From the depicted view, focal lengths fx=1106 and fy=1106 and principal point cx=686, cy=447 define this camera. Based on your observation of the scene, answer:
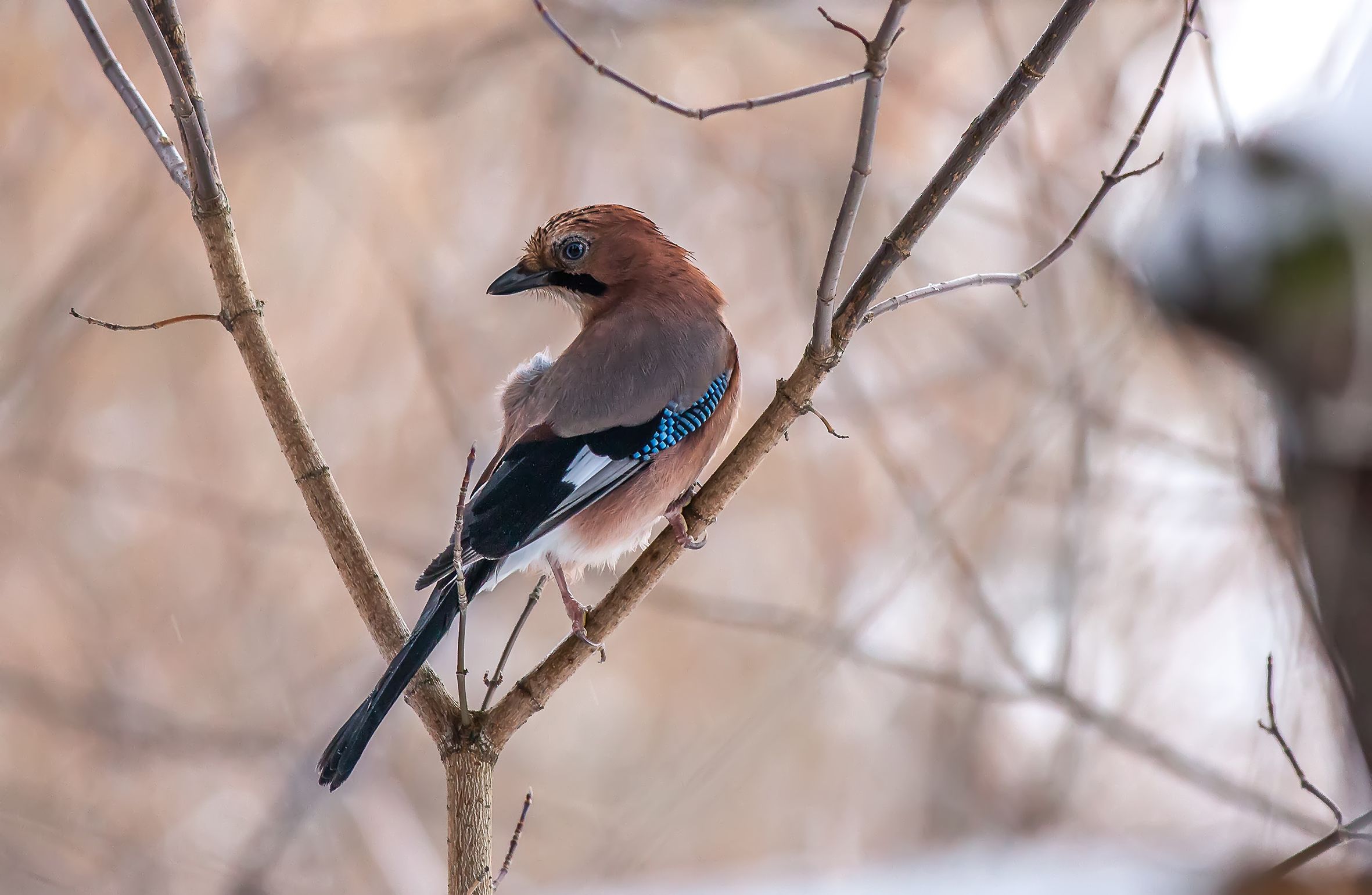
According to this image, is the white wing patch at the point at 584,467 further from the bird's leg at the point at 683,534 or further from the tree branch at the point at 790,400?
the tree branch at the point at 790,400

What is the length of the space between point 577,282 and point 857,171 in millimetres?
1172

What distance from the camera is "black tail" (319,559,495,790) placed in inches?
71.7

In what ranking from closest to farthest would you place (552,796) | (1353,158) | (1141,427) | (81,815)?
1. (1353,158)
2. (1141,427)
3. (81,815)
4. (552,796)

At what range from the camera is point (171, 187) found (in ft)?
17.5

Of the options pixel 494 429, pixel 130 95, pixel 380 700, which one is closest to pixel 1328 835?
pixel 380 700

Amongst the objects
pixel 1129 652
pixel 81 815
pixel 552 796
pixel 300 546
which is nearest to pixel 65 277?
pixel 300 546

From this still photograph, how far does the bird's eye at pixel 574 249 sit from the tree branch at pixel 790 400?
0.86 m

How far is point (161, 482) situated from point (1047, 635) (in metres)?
4.13

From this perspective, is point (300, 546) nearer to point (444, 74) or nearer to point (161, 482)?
point (161, 482)

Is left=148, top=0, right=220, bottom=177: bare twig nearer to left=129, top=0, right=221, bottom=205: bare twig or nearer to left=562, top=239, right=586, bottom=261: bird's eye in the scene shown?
left=129, top=0, right=221, bottom=205: bare twig

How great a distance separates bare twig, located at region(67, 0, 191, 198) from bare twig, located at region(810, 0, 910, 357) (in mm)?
1075

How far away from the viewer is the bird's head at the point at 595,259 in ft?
8.52

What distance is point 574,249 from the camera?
263 cm

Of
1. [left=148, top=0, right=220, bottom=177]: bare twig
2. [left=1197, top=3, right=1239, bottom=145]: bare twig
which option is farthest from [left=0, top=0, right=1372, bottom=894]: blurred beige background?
[left=148, top=0, right=220, bottom=177]: bare twig
